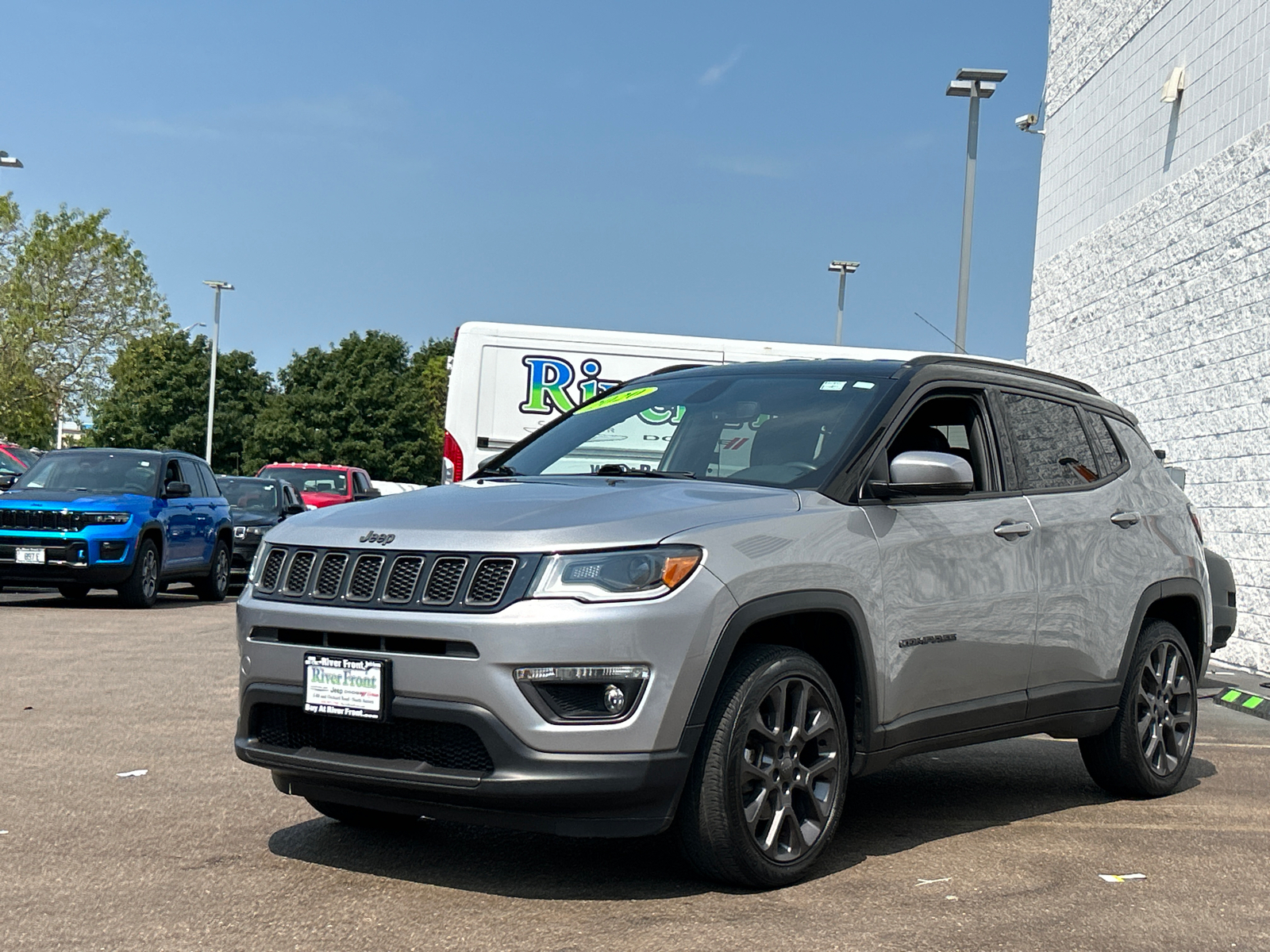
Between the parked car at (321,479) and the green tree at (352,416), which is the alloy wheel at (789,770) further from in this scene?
the green tree at (352,416)

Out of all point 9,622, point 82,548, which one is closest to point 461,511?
point 9,622

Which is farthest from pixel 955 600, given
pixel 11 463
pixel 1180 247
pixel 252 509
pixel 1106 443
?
pixel 11 463

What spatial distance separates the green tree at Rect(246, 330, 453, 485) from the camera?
260ft

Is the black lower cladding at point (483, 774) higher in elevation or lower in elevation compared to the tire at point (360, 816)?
higher

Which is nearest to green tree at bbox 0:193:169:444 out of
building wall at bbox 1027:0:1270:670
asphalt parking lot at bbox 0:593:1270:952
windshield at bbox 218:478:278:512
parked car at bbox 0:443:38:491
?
parked car at bbox 0:443:38:491

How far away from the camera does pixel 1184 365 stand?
1459 centimetres

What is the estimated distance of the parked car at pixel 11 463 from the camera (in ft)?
56.4

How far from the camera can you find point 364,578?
15.7ft

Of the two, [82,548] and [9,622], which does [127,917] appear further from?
[82,548]

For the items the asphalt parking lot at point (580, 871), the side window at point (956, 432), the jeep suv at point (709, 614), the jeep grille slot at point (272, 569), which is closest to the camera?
the asphalt parking lot at point (580, 871)

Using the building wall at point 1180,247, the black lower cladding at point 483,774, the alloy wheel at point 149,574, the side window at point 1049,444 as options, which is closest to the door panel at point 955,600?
the side window at point 1049,444

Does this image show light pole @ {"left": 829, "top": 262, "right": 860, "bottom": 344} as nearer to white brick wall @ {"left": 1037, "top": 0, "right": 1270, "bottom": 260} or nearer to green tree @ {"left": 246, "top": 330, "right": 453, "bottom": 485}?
white brick wall @ {"left": 1037, "top": 0, "right": 1270, "bottom": 260}

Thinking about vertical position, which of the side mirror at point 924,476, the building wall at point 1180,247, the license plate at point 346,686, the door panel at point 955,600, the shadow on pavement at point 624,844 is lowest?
the shadow on pavement at point 624,844

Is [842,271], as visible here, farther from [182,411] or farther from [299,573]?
[182,411]
